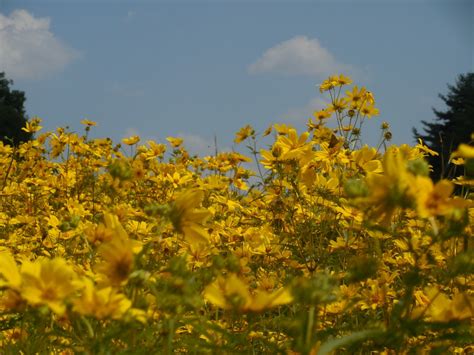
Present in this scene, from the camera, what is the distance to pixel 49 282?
95cm

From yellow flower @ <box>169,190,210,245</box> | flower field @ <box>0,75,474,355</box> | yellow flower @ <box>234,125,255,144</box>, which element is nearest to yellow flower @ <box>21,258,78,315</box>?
flower field @ <box>0,75,474,355</box>

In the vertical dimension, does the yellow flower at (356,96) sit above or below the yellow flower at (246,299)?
above

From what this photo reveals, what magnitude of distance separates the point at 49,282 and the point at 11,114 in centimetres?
2365

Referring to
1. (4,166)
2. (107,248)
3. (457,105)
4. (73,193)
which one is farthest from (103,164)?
(457,105)

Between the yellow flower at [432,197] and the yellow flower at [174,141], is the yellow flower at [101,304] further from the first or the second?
the yellow flower at [174,141]

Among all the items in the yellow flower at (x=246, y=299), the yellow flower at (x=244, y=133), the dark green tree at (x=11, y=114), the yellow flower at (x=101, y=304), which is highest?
the dark green tree at (x=11, y=114)

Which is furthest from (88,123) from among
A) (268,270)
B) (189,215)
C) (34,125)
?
(189,215)

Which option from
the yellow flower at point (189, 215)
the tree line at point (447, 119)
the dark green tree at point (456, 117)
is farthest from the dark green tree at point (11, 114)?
the yellow flower at point (189, 215)

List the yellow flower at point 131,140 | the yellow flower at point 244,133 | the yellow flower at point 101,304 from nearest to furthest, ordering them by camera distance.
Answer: the yellow flower at point 101,304 → the yellow flower at point 244,133 → the yellow flower at point 131,140

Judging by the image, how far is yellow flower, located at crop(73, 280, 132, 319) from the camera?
901 millimetres

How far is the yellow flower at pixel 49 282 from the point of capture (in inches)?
36.6

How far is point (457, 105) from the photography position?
22.7m

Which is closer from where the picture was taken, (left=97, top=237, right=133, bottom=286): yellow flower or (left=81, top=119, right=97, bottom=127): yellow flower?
(left=97, top=237, right=133, bottom=286): yellow flower

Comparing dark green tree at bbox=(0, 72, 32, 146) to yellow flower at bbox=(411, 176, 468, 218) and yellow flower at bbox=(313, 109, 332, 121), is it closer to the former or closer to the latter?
yellow flower at bbox=(313, 109, 332, 121)
